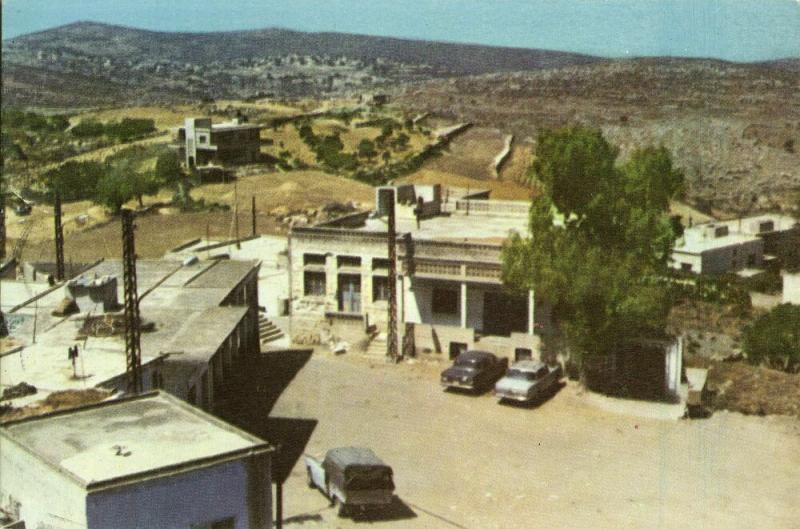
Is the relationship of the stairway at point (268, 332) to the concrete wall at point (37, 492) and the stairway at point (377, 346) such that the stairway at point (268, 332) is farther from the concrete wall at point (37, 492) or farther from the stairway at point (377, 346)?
the concrete wall at point (37, 492)

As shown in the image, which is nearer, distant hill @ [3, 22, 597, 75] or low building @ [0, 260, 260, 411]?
low building @ [0, 260, 260, 411]

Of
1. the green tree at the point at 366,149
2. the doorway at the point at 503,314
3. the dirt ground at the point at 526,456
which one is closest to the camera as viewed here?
the dirt ground at the point at 526,456

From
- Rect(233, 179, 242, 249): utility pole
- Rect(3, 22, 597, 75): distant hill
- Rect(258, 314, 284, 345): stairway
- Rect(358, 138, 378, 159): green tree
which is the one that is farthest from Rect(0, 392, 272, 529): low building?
Rect(358, 138, 378, 159): green tree

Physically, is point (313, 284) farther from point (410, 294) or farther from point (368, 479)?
point (368, 479)

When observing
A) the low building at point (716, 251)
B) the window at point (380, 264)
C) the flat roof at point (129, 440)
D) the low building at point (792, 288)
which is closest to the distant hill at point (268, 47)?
the window at point (380, 264)

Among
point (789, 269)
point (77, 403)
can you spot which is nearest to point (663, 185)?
point (789, 269)

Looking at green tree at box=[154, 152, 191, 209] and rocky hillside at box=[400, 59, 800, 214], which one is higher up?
rocky hillside at box=[400, 59, 800, 214]

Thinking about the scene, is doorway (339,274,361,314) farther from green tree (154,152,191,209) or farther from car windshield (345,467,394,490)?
green tree (154,152,191,209)
